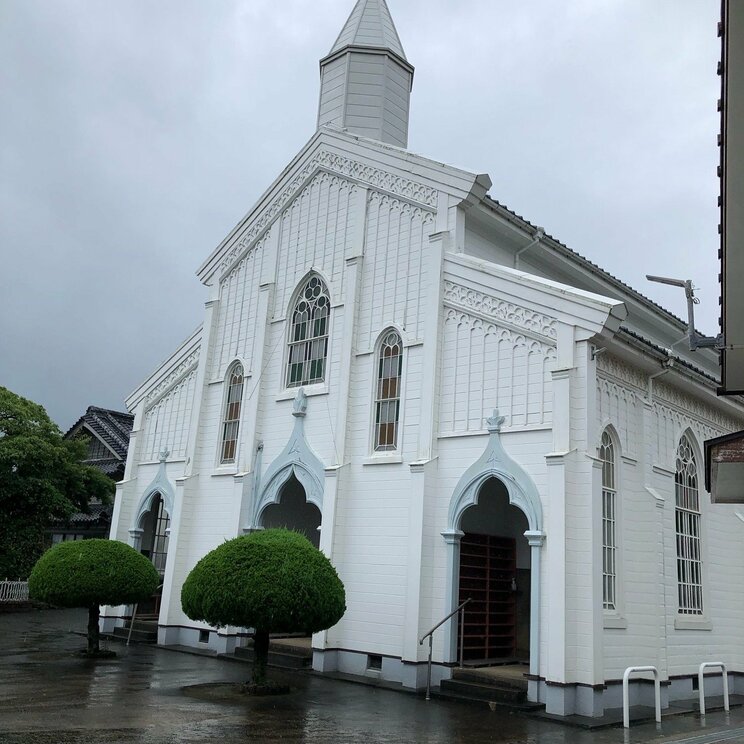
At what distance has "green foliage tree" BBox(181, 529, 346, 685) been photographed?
42.0 feet

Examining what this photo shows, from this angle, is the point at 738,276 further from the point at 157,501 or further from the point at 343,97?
the point at 157,501

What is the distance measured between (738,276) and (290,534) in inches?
391

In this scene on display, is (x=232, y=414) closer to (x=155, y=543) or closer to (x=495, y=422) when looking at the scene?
(x=155, y=543)

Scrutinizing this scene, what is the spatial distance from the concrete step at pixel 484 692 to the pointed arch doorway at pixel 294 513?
683 cm

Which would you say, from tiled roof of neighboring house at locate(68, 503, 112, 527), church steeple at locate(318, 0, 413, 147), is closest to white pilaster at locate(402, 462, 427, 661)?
church steeple at locate(318, 0, 413, 147)

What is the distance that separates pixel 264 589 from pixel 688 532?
9921 millimetres

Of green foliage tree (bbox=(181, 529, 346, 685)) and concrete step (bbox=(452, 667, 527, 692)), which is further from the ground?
green foliage tree (bbox=(181, 529, 346, 685))

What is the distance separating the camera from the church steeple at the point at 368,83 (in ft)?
70.2

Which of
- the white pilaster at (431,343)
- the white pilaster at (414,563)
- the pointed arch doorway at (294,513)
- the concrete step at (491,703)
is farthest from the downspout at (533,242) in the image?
the concrete step at (491,703)

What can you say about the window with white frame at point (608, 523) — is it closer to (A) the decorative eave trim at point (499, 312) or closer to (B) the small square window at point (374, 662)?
(A) the decorative eave trim at point (499, 312)

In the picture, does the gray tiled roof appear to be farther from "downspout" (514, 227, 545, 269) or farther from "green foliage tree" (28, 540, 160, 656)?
"green foliage tree" (28, 540, 160, 656)

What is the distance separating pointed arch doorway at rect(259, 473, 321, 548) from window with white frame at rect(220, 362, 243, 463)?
173 centimetres

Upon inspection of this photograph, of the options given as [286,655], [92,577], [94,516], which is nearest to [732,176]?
[286,655]

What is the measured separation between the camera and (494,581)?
17.0m
